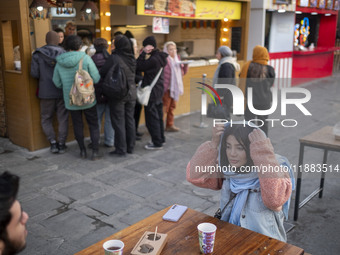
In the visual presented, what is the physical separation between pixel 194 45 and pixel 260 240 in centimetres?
1064

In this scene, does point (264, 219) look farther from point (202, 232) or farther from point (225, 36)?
point (225, 36)

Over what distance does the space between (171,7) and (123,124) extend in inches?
135

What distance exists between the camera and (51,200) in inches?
168

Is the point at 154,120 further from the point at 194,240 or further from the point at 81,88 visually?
the point at 194,240

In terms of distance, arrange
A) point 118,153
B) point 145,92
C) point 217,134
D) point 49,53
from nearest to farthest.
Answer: point 217,134 → point 49,53 → point 118,153 → point 145,92

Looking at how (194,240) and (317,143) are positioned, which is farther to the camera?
(317,143)

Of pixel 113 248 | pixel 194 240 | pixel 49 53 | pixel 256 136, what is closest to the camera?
pixel 113 248

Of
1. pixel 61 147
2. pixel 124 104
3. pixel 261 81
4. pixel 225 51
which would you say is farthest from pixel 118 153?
pixel 261 81

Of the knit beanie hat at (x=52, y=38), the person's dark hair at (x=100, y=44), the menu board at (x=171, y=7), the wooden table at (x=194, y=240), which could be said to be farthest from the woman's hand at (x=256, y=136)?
the menu board at (x=171, y=7)

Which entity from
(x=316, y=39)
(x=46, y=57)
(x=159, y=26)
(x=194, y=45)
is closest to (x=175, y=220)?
(x=46, y=57)

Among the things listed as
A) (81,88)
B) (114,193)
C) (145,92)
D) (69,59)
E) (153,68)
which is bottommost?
(114,193)

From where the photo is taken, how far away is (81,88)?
206 inches

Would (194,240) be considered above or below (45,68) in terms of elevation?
below

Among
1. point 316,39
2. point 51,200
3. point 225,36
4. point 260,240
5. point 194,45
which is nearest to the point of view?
point 260,240
